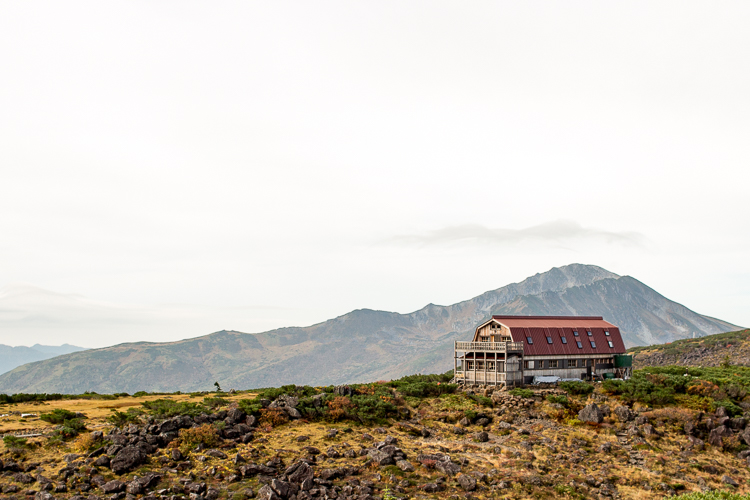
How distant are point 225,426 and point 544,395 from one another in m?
37.4

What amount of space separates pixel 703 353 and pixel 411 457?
136m

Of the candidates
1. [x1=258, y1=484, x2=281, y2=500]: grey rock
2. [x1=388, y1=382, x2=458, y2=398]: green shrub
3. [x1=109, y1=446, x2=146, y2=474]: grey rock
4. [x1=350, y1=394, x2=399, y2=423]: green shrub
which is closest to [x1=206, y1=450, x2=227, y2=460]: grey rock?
[x1=109, y1=446, x2=146, y2=474]: grey rock

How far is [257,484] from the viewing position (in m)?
36.4

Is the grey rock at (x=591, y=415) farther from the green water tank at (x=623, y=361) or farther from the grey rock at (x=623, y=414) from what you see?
the green water tank at (x=623, y=361)

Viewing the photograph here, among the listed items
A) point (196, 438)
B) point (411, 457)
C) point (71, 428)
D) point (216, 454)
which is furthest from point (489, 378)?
point (71, 428)

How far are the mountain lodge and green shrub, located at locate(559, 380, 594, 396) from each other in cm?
572

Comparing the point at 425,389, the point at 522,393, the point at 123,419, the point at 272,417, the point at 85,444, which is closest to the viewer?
the point at 85,444

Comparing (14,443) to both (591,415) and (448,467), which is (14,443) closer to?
(448,467)

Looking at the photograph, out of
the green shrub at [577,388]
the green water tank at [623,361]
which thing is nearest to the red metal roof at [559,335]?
the green water tank at [623,361]

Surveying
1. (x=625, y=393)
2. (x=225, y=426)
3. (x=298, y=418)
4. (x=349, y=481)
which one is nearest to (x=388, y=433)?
(x=298, y=418)

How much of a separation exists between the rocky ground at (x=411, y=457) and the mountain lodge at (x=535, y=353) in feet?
32.6

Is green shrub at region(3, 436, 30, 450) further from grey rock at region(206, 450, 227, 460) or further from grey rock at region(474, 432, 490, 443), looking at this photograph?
grey rock at region(474, 432, 490, 443)

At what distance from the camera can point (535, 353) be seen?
68.1 meters

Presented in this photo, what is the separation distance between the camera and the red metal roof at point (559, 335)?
69.1m
